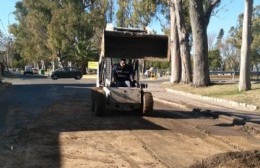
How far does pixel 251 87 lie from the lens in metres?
26.1

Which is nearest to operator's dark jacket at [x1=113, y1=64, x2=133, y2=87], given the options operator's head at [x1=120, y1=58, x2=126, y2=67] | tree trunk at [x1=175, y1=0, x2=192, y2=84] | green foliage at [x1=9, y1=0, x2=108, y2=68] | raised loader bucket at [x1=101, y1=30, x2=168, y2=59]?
operator's head at [x1=120, y1=58, x2=126, y2=67]

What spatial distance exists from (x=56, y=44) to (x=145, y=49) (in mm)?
59928

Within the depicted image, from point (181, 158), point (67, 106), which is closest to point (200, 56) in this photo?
point (67, 106)

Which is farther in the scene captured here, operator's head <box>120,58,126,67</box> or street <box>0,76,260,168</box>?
operator's head <box>120,58,126,67</box>

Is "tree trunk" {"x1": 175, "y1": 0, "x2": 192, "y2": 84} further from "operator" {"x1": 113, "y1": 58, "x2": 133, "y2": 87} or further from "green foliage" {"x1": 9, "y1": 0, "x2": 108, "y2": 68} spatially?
"green foliage" {"x1": 9, "y1": 0, "x2": 108, "y2": 68}

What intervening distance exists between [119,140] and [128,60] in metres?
6.93

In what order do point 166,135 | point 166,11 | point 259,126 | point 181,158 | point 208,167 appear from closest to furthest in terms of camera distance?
point 208,167, point 181,158, point 166,135, point 259,126, point 166,11

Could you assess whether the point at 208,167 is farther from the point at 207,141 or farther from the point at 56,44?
the point at 56,44

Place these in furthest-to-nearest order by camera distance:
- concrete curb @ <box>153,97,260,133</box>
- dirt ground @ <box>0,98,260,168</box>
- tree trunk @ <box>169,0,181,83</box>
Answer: tree trunk @ <box>169,0,181,83</box> < concrete curb @ <box>153,97,260,133</box> < dirt ground @ <box>0,98,260,168</box>

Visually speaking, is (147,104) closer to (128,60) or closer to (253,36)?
(128,60)

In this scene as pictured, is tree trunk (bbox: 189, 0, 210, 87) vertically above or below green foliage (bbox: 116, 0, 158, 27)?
below

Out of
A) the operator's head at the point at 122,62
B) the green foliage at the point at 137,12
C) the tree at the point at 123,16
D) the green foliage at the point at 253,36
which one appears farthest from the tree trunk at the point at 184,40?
the green foliage at the point at 253,36

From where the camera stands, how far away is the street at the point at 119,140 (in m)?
9.59

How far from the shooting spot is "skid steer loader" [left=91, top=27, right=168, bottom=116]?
17297mm
